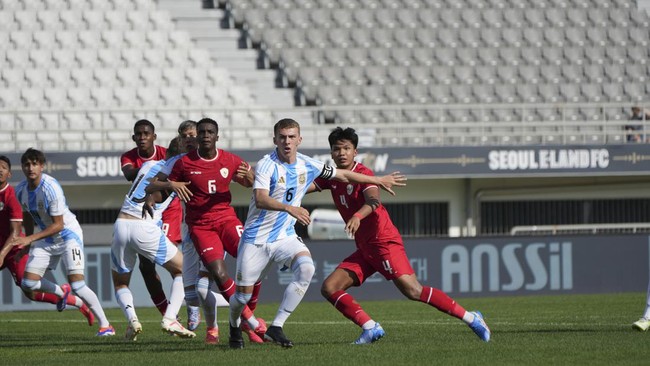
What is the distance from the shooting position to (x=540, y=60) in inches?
1151

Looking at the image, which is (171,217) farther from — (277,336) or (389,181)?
(389,181)

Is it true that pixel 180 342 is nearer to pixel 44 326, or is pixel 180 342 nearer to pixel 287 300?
pixel 287 300

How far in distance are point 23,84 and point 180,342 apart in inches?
649

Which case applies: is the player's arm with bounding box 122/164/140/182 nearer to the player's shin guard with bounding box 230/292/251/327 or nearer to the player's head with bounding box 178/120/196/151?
the player's head with bounding box 178/120/196/151

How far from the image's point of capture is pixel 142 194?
40.2ft

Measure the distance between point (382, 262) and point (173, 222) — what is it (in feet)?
11.7

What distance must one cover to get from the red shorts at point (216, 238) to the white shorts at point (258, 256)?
55 centimetres

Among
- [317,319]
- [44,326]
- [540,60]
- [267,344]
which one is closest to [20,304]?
[44,326]

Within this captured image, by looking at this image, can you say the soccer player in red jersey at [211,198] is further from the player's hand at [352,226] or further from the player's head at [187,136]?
the player's hand at [352,226]

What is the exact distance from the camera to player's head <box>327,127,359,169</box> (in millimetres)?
10469

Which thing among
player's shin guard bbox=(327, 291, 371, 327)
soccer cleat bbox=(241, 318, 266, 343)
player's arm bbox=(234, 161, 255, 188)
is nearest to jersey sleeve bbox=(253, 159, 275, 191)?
player's arm bbox=(234, 161, 255, 188)

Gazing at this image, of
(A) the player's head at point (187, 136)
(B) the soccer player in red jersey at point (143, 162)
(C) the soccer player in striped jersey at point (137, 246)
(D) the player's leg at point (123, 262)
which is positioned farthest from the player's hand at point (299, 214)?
(D) the player's leg at point (123, 262)

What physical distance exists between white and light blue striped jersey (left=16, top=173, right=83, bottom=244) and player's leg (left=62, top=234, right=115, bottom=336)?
115 millimetres

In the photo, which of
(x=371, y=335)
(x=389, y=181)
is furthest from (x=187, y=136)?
(x=371, y=335)
